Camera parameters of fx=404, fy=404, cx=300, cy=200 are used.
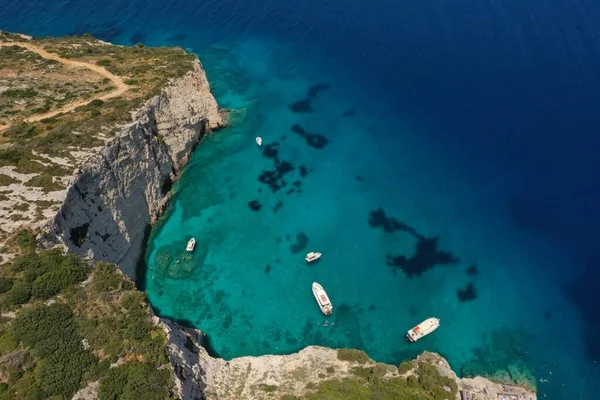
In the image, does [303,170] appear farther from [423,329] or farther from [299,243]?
[423,329]

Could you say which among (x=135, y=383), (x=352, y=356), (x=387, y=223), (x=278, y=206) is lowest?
(x=387, y=223)

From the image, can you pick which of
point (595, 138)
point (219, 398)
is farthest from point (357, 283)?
point (595, 138)

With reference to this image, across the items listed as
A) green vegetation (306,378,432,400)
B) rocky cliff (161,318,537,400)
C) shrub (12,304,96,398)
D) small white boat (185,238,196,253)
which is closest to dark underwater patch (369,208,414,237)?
rocky cliff (161,318,537,400)

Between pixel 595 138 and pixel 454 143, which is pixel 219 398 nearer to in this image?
pixel 454 143

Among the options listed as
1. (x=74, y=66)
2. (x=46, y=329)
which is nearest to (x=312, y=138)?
(x=74, y=66)

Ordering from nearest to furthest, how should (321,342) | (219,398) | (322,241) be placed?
(219,398) → (321,342) → (322,241)

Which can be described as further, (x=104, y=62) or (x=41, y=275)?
(x=104, y=62)
